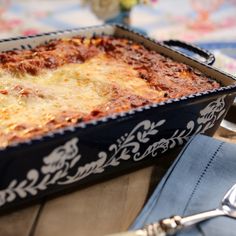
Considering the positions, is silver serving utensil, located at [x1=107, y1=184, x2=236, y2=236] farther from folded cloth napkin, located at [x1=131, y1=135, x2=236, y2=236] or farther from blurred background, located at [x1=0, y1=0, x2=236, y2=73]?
blurred background, located at [x1=0, y1=0, x2=236, y2=73]

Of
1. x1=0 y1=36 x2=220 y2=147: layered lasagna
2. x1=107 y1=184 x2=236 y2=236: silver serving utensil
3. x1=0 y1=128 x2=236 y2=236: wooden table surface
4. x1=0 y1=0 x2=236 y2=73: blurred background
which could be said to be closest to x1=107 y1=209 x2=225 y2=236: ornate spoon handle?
x1=107 y1=184 x2=236 y2=236: silver serving utensil

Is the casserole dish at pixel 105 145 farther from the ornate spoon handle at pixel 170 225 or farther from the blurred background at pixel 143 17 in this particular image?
the blurred background at pixel 143 17

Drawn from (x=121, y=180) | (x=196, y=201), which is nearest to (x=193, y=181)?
(x=196, y=201)

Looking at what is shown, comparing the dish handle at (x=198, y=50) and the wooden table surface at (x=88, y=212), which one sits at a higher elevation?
the dish handle at (x=198, y=50)

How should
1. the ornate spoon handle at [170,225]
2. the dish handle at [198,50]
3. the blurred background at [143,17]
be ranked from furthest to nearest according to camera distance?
1. the blurred background at [143,17]
2. the dish handle at [198,50]
3. the ornate spoon handle at [170,225]

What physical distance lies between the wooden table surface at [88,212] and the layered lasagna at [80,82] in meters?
0.16

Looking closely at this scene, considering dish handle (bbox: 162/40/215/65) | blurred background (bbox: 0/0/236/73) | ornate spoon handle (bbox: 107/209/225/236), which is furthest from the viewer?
blurred background (bbox: 0/0/236/73)

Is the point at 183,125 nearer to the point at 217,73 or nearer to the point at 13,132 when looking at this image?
the point at 217,73

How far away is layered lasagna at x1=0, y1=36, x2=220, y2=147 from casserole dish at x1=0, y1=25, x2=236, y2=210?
3.0 inches

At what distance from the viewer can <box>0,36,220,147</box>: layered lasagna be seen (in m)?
0.98

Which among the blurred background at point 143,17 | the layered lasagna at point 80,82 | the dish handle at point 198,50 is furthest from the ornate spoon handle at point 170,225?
the blurred background at point 143,17

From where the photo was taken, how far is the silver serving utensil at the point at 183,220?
80 cm

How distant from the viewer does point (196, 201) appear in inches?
37.4

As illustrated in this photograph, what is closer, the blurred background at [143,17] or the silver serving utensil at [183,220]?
the silver serving utensil at [183,220]
